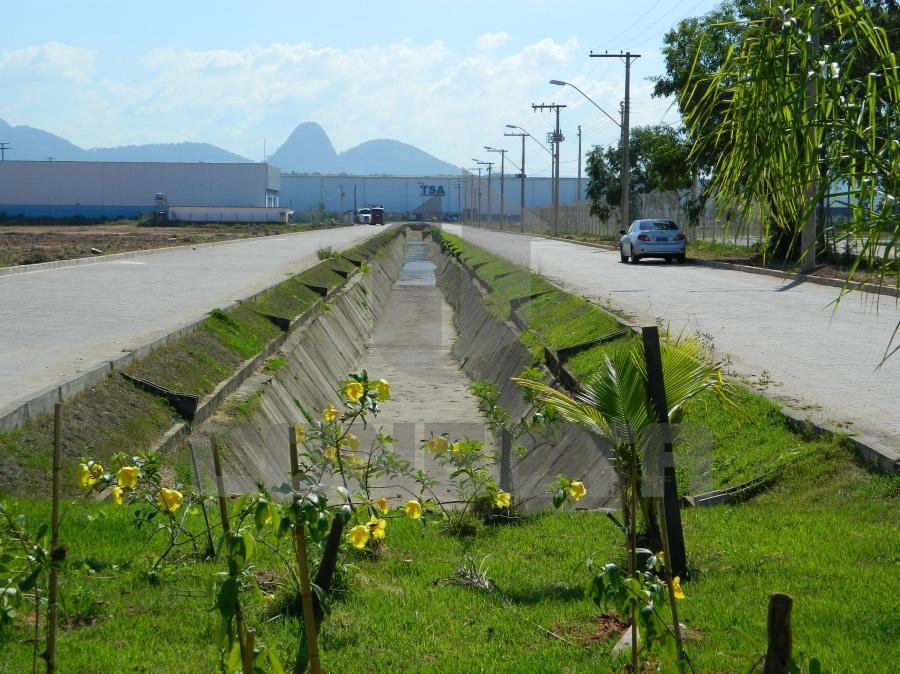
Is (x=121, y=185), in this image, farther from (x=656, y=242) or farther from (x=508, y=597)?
(x=508, y=597)

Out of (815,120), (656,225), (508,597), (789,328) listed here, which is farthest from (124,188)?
(815,120)

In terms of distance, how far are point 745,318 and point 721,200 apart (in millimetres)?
13709

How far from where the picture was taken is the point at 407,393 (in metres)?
20.3

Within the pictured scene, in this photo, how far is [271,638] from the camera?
4.80 metres

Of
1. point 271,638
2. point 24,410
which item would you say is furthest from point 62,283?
point 271,638

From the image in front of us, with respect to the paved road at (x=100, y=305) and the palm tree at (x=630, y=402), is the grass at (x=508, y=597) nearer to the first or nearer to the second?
the palm tree at (x=630, y=402)

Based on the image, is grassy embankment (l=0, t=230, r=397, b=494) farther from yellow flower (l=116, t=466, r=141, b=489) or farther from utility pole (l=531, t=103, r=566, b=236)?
utility pole (l=531, t=103, r=566, b=236)

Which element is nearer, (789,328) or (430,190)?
(789,328)

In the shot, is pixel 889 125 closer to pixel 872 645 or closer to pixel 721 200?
pixel 721 200

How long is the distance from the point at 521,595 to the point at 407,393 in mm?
14851

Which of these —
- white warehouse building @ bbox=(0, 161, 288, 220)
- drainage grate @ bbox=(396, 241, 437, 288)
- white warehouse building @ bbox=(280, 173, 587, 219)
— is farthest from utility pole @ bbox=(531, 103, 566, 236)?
white warehouse building @ bbox=(280, 173, 587, 219)

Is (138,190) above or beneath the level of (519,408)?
above

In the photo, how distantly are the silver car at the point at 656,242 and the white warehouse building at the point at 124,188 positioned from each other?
74.3 metres

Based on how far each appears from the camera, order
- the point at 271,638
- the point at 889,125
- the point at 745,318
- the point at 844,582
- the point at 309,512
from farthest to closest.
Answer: the point at 745,318, the point at 844,582, the point at 271,638, the point at 889,125, the point at 309,512
